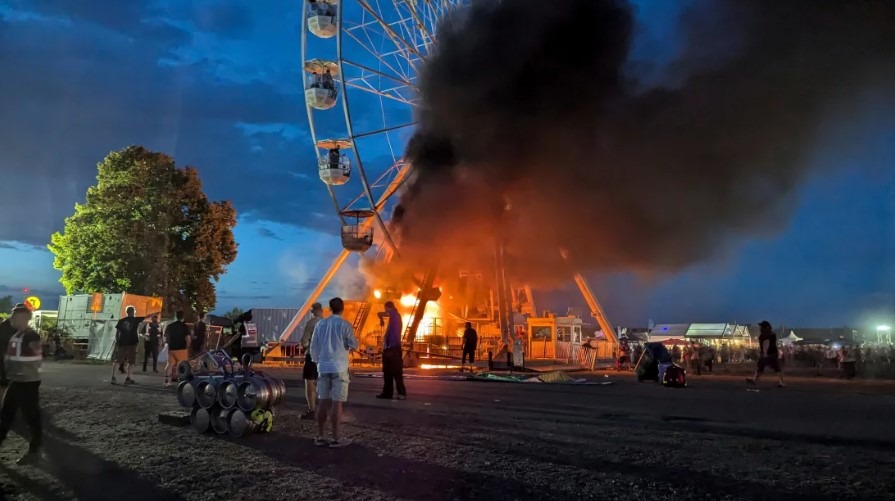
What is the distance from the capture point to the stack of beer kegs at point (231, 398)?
6402 millimetres

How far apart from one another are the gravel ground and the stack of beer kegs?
23 centimetres

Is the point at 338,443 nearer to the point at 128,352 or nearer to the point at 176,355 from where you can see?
the point at 176,355

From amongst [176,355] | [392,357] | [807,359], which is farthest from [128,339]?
[807,359]

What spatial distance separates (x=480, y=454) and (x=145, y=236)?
87.9 ft

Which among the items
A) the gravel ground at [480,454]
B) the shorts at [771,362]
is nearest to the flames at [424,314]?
the shorts at [771,362]

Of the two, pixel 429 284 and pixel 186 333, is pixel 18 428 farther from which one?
pixel 429 284

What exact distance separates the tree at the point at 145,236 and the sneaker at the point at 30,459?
2446cm

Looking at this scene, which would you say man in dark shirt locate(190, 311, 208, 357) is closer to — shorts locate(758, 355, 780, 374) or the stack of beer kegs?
the stack of beer kegs

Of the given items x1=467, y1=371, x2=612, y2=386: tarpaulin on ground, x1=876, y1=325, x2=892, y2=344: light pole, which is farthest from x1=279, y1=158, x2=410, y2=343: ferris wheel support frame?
x1=876, y1=325, x2=892, y2=344: light pole

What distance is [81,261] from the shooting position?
27.6 m

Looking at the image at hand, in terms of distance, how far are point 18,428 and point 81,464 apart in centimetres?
264

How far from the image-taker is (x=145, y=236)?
2817cm

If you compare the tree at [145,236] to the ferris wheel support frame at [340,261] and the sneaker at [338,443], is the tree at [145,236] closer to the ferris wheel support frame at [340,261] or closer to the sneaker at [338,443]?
the ferris wheel support frame at [340,261]

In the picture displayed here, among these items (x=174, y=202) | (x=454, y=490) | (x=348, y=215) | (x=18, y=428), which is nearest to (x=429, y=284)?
(x=348, y=215)
